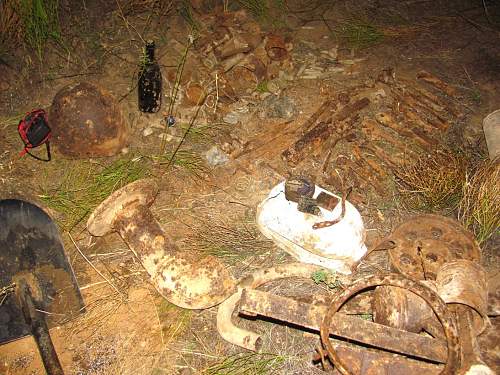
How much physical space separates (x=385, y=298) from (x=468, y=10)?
5.10 meters

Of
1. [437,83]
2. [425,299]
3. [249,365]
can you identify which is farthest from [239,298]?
[437,83]

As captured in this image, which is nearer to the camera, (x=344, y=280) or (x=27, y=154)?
(x=344, y=280)

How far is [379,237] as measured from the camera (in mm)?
3527

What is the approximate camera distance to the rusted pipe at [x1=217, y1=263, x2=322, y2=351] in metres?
2.81

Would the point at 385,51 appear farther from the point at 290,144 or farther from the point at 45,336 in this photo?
the point at 45,336

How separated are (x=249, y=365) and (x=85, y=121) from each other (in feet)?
8.55

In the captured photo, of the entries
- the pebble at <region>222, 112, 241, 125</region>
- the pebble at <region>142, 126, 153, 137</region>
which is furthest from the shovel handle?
the pebble at <region>222, 112, 241, 125</region>

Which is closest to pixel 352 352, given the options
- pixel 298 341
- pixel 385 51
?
pixel 298 341

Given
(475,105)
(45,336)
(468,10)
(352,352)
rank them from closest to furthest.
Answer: (352,352) < (45,336) < (475,105) < (468,10)

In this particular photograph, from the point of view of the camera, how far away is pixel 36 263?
297 centimetres

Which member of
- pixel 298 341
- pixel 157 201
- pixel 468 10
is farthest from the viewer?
pixel 468 10

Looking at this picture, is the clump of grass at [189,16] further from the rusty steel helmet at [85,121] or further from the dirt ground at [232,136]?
the rusty steel helmet at [85,121]

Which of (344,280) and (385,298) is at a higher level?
(385,298)

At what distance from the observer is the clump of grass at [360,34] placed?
5066 millimetres
